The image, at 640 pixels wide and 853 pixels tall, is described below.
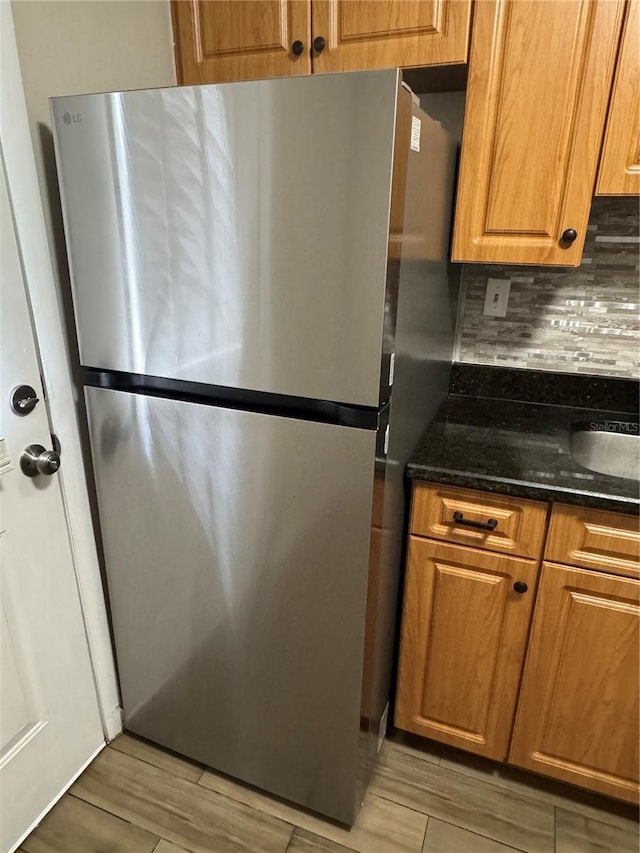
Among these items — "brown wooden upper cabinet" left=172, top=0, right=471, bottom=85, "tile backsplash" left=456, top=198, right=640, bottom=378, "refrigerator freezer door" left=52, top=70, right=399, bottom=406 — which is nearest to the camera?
"refrigerator freezer door" left=52, top=70, right=399, bottom=406

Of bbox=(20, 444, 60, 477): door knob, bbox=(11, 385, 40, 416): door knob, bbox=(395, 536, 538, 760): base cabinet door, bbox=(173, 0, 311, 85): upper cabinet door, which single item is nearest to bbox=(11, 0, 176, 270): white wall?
bbox=(173, 0, 311, 85): upper cabinet door

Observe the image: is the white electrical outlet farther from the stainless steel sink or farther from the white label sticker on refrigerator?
the white label sticker on refrigerator

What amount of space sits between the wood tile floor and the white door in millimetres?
132

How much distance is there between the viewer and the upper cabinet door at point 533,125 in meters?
1.19

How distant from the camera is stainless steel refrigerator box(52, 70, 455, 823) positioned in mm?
1006

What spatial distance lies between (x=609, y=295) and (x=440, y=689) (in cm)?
120

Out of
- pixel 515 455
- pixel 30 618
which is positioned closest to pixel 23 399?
pixel 30 618

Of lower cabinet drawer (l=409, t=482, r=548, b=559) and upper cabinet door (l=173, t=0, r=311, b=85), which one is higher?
upper cabinet door (l=173, t=0, r=311, b=85)

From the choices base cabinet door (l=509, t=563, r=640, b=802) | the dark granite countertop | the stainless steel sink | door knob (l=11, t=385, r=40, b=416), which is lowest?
base cabinet door (l=509, t=563, r=640, b=802)

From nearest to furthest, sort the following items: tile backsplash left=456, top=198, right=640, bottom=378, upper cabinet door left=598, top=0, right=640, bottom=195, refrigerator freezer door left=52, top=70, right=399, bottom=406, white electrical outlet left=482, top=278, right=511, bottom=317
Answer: refrigerator freezer door left=52, top=70, right=399, bottom=406 < upper cabinet door left=598, top=0, right=640, bottom=195 < tile backsplash left=456, top=198, right=640, bottom=378 < white electrical outlet left=482, top=278, right=511, bottom=317

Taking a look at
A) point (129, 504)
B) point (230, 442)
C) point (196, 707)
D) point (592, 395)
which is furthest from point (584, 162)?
point (196, 707)

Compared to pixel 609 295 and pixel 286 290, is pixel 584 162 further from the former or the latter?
pixel 286 290

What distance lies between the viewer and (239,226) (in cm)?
106

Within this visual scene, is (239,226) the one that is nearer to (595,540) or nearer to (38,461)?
(38,461)
